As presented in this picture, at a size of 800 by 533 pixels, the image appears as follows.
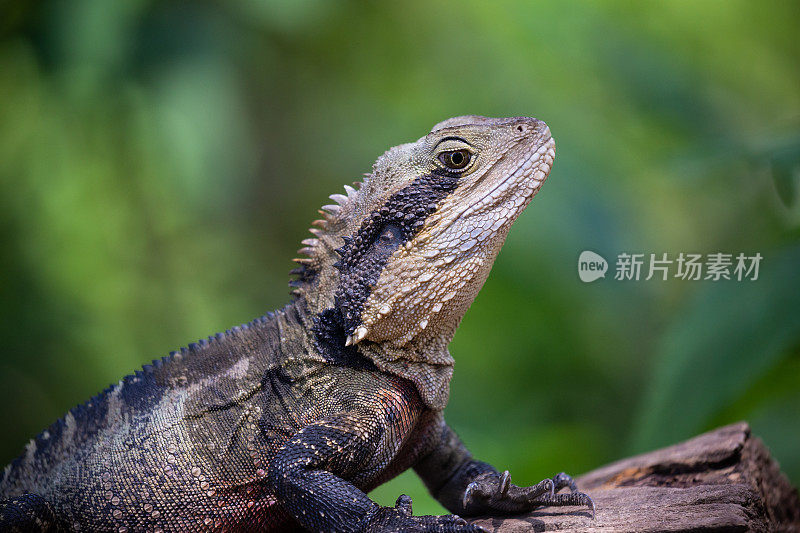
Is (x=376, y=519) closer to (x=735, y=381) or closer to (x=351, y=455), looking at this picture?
(x=351, y=455)

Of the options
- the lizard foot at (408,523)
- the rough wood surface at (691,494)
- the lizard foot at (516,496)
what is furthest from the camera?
the lizard foot at (516,496)

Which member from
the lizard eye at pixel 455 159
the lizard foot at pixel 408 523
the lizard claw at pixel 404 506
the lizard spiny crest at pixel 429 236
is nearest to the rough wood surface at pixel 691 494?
the lizard foot at pixel 408 523

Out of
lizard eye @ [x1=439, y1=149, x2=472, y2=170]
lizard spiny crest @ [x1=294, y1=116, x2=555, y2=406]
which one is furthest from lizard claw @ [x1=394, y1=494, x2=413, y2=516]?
lizard eye @ [x1=439, y1=149, x2=472, y2=170]

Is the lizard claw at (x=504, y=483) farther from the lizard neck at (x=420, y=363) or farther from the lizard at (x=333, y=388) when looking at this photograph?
the lizard neck at (x=420, y=363)

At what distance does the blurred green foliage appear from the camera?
19.2ft

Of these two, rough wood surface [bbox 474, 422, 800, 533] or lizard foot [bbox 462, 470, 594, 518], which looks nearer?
rough wood surface [bbox 474, 422, 800, 533]

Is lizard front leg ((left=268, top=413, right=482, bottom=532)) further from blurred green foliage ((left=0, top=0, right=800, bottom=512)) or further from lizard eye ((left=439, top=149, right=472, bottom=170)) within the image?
blurred green foliage ((left=0, top=0, right=800, bottom=512))

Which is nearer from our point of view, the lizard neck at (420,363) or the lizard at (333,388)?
the lizard at (333,388)

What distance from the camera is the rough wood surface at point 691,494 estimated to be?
276 cm

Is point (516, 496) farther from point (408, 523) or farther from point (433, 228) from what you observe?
point (433, 228)

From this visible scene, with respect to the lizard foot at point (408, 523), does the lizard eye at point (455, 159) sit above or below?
above

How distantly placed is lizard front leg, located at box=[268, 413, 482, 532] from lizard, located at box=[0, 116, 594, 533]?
0.03 ft

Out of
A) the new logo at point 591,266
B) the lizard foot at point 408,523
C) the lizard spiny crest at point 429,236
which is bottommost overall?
the lizard foot at point 408,523

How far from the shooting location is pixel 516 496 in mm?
3002
